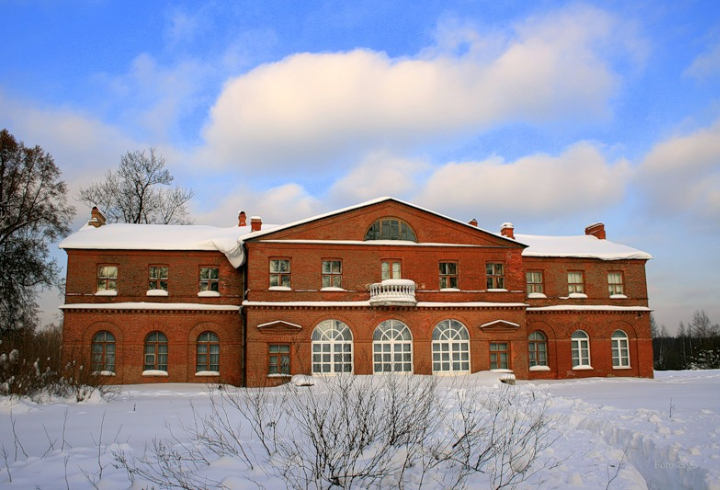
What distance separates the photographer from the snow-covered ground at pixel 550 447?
360 inches

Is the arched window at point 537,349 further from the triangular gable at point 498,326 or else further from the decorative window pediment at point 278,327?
the decorative window pediment at point 278,327

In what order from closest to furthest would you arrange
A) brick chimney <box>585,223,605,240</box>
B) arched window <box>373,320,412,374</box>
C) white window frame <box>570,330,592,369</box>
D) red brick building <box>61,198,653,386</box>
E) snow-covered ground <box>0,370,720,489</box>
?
snow-covered ground <box>0,370,720,489</box> → red brick building <box>61,198,653,386</box> → arched window <box>373,320,412,374</box> → white window frame <box>570,330,592,369</box> → brick chimney <box>585,223,605,240</box>

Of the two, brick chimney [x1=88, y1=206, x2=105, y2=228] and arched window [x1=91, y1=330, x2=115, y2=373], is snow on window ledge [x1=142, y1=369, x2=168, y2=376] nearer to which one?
arched window [x1=91, y1=330, x2=115, y2=373]

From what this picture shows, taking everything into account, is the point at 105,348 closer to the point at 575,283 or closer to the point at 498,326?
the point at 498,326

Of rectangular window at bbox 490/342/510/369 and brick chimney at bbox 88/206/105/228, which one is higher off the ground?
brick chimney at bbox 88/206/105/228

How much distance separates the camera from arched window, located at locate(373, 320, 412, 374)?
30.0m

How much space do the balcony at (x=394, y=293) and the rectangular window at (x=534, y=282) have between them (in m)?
8.66

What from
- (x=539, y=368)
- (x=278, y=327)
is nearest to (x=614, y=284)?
(x=539, y=368)

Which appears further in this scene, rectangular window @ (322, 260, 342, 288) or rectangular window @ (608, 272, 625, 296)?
rectangular window @ (608, 272, 625, 296)

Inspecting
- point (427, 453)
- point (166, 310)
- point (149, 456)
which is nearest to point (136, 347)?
point (166, 310)

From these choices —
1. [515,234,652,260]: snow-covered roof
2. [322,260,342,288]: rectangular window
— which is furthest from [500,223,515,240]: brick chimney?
[322,260,342,288]: rectangular window

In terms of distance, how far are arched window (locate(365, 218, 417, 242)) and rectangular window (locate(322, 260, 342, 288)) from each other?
212 centimetres

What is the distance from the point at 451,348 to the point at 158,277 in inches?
602

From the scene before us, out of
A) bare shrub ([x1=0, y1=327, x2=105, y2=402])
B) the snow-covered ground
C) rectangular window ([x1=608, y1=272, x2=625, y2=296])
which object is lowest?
the snow-covered ground
